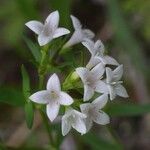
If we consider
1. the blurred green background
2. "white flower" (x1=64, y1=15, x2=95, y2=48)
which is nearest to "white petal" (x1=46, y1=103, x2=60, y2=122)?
"white flower" (x1=64, y1=15, x2=95, y2=48)

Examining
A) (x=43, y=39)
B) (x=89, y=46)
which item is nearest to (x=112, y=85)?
(x=89, y=46)

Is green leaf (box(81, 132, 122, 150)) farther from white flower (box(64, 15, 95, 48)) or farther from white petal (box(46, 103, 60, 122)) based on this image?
white petal (box(46, 103, 60, 122))

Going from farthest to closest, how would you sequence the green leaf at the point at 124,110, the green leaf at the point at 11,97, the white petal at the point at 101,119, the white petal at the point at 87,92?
the green leaf at the point at 124,110 < the green leaf at the point at 11,97 < the white petal at the point at 101,119 < the white petal at the point at 87,92

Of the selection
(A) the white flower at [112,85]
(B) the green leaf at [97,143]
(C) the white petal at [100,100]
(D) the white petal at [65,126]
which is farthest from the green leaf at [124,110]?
(D) the white petal at [65,126]

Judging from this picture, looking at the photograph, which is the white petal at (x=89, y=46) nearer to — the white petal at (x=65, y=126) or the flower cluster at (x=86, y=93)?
the flower cluster at (x=86, y=93)

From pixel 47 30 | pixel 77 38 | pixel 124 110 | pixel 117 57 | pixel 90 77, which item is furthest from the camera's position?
pixel 117 57

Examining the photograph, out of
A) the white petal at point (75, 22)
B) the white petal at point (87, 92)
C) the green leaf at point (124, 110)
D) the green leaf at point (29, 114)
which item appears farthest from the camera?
the green leaf at point (124, 110)

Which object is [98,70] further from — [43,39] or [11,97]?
[11,97]
